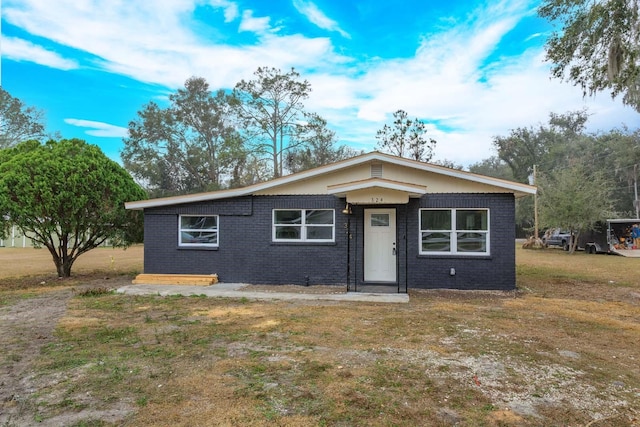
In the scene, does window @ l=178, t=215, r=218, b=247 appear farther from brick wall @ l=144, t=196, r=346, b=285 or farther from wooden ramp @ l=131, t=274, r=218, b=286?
wooden ramp @ l=131, t=274, r=218, b=286

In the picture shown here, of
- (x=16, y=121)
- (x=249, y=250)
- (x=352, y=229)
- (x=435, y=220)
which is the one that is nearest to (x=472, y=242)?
(x=435, y=220)

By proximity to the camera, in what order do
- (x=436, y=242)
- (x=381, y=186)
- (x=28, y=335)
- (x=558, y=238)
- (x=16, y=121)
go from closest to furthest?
(x=28, y=335)
(x=381, y=186)
(x=436, y=242)
(x=558, y=238)
(x=16, y=121)

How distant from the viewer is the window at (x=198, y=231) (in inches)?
483

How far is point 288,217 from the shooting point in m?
11.9

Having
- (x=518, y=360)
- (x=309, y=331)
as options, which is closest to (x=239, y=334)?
(x=309, y=331)

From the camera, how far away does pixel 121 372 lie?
4.60 m

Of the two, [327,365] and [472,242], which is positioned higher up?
[472,242]

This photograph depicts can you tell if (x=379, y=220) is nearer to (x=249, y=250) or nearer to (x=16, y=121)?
Result: (x=249, y=250)

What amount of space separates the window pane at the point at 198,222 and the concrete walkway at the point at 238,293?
191 centimetres

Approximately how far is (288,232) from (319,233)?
3.04 ft

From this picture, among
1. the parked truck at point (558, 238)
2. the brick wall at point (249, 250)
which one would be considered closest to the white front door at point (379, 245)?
the brick wall at point (249, 250)

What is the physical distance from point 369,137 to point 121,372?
31730mm

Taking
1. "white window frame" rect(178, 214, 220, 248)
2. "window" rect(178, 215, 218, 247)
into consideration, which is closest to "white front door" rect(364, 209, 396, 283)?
"white window frame" rect(178, 214, 220, 248)

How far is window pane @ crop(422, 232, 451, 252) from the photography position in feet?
36.6
